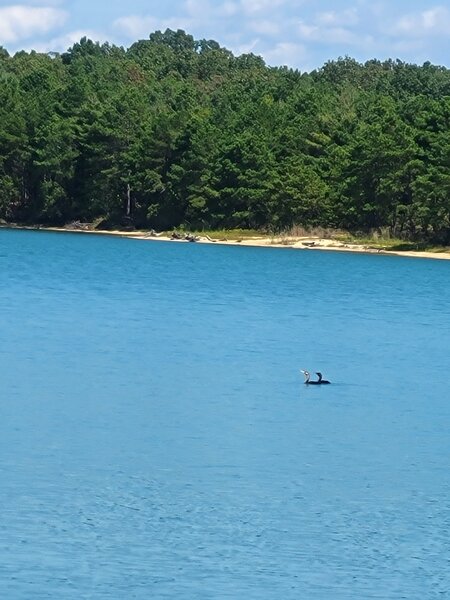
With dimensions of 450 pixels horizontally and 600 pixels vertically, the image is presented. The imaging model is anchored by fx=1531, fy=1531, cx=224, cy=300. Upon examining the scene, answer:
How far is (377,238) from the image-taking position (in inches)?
3971

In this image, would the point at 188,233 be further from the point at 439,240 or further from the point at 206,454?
the point at 206,454

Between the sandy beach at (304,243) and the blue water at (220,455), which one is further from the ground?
the blue water at (220,455)

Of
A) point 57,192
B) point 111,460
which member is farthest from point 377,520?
point 57,192

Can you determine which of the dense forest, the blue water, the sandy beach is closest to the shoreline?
the sandy beach

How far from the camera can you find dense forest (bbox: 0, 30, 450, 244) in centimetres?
9850

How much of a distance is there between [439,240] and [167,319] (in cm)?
4991

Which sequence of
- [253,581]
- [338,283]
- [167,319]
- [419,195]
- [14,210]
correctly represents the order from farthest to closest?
[14,210]
[419,195]
[338,283]
[167,319]
[253,581]

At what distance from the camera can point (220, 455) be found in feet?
85.9

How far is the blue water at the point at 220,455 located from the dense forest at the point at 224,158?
146 feet

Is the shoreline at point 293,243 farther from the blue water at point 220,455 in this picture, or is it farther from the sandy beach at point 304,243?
the blue water at point 220,455

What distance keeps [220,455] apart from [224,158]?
82471 millimetres

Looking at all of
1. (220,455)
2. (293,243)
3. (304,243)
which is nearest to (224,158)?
(293,243)

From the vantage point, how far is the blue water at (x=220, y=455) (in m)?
19.7

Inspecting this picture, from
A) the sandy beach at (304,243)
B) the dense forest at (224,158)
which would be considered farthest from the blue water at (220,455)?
the dense forest at (224,158)
